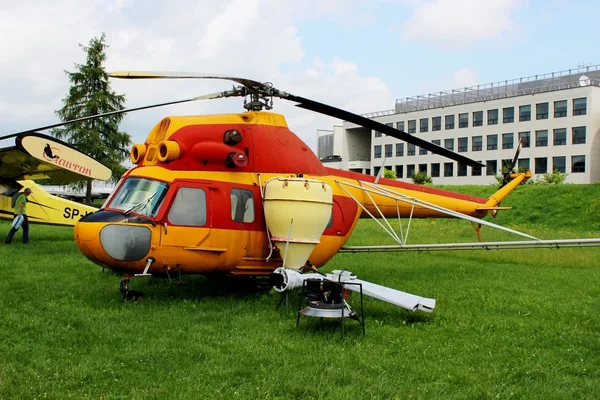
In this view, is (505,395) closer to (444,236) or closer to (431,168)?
(444,236)

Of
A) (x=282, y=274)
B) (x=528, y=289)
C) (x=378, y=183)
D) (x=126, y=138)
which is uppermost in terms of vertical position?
(x=126, y=138)

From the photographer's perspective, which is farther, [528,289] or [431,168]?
[431,168]

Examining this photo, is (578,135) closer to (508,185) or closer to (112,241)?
(508,185)

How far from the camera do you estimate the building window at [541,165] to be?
5561cm

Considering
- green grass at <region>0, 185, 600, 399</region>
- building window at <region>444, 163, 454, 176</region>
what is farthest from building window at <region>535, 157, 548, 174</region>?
green grass at <region>0, 185, 600, 399</region>

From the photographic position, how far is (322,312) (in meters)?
7.25

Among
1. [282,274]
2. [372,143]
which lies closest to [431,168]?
[372,143]

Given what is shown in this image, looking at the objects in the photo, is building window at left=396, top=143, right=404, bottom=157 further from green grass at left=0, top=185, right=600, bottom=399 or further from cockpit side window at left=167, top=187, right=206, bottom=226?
cockpit side window at left=167, top=187, right=206, bottom=226

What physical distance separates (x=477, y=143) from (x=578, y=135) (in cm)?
1148

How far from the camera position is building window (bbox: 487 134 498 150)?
59969 mm

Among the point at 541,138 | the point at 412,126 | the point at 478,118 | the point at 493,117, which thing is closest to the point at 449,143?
the point at 478,118

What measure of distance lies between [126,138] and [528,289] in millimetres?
37788

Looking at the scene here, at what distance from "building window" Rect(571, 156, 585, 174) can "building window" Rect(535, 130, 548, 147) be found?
3.35 metres

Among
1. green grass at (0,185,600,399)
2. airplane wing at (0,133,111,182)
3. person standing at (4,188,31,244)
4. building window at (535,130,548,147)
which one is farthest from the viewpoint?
building window at (535,130,548,147)
